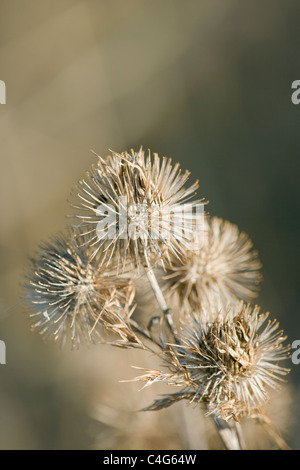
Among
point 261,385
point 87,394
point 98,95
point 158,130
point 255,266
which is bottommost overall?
point 87,394

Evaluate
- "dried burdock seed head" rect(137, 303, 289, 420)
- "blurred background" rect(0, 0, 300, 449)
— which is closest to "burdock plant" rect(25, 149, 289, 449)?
"dried burdock seed head" rect(137, 303, 289, 420)

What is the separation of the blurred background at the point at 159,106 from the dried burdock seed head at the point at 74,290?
1.86 meters

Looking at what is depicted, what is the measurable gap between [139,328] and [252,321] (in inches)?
12.3

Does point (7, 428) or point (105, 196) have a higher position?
point (105, 196)

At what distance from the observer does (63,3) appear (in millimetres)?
3346

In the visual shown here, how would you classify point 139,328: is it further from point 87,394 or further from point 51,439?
point 51,439

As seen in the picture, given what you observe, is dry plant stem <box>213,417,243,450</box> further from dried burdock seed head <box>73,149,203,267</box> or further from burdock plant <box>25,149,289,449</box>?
dried burdock seed head <box>73,149,203,267</box>

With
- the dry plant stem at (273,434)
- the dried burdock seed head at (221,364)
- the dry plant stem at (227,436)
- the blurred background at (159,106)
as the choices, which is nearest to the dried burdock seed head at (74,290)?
the dried burdock seed head at (221,364)

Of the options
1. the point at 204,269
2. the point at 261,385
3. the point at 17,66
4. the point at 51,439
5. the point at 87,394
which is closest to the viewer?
the point at 261,385

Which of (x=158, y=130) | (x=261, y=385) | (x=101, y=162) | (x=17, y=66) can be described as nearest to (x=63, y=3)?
(x=17, y=66)

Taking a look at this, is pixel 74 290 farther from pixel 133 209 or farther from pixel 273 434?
pixel 273 434

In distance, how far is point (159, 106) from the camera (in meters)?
3.49

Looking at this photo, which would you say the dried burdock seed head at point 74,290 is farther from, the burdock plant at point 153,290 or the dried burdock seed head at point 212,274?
the dried burdock seed head at point 212,274

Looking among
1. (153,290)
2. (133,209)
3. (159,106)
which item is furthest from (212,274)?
(159,106)
